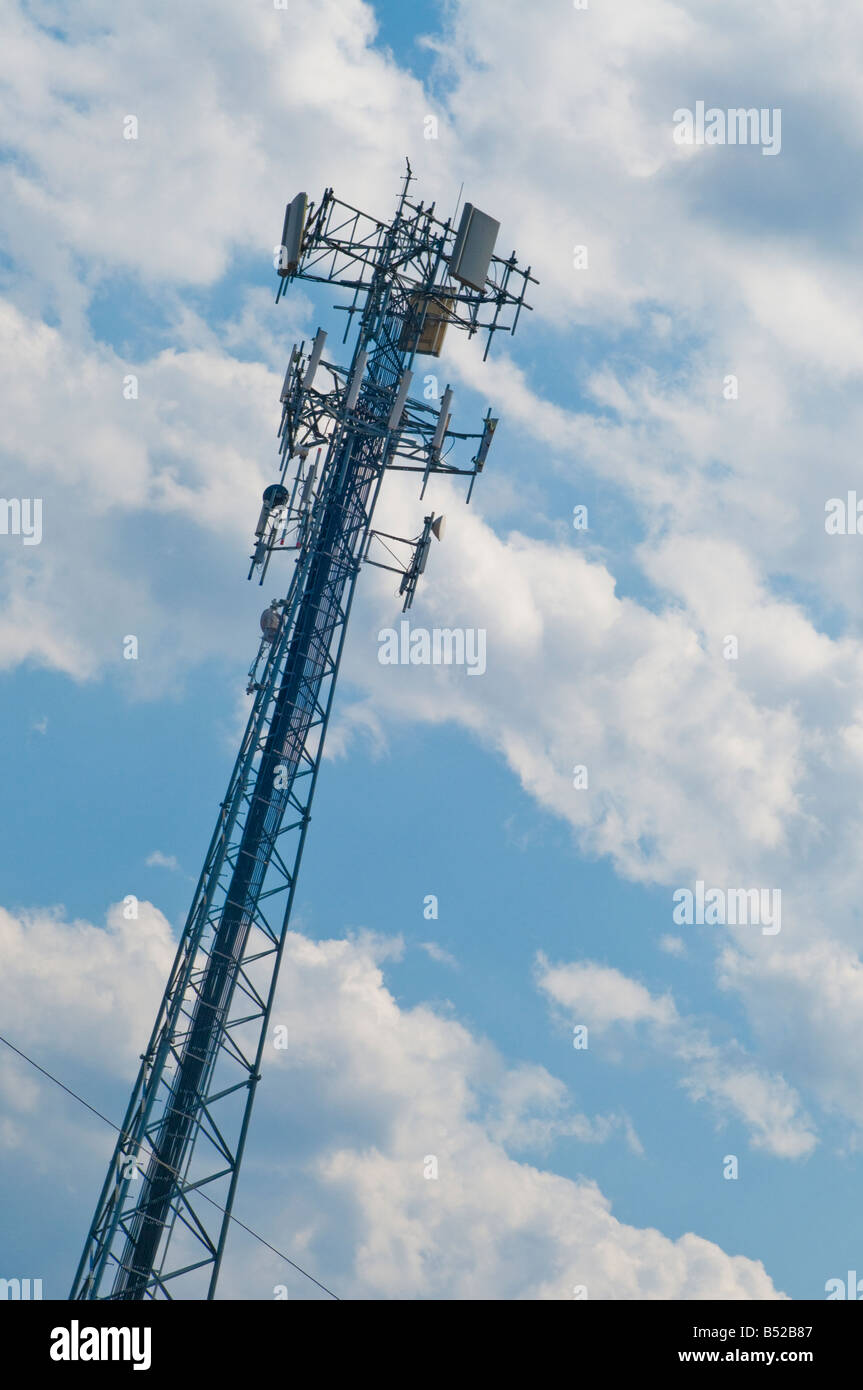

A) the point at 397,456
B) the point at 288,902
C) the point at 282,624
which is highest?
the point at 397,456

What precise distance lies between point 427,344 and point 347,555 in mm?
7079

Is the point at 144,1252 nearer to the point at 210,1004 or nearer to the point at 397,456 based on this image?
the point at 210,1004
